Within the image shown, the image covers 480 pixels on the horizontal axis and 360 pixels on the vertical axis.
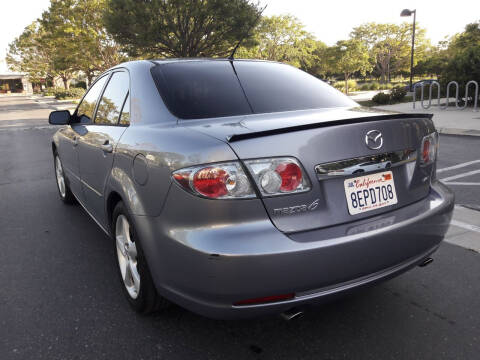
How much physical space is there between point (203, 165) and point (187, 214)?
24cm

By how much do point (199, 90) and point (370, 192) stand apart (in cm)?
129

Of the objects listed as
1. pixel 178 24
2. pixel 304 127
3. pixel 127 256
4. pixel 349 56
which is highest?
pixel 178 24

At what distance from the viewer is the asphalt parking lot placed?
220 centimetres

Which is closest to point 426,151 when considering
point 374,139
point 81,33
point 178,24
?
point 374,139

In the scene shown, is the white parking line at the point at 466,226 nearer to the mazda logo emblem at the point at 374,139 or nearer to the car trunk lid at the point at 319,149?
the car trunk lid at the point at 319,149

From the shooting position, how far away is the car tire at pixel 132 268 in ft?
7.51

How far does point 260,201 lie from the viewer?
182cm

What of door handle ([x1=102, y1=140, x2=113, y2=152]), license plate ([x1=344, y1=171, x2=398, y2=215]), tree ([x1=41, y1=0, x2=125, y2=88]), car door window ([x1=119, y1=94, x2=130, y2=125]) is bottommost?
license plate ([x1=344, y1=171, x2=398, y2=215])

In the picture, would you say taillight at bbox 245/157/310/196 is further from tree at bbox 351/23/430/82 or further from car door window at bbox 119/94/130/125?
tree at bbox 351/23/430/82

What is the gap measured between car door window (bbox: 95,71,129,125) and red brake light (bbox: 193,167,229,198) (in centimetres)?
135

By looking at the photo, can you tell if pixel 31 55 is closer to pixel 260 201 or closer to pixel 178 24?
pixel 178 24

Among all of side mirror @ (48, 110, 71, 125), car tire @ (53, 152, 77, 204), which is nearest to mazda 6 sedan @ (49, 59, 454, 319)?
→ side mirror @ (48, 110, 71, 125)

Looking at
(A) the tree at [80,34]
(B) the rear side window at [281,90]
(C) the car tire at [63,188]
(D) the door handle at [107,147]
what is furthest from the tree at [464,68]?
(A) the tree at [80,34]

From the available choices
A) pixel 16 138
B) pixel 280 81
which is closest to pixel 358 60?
pixel 16 138
